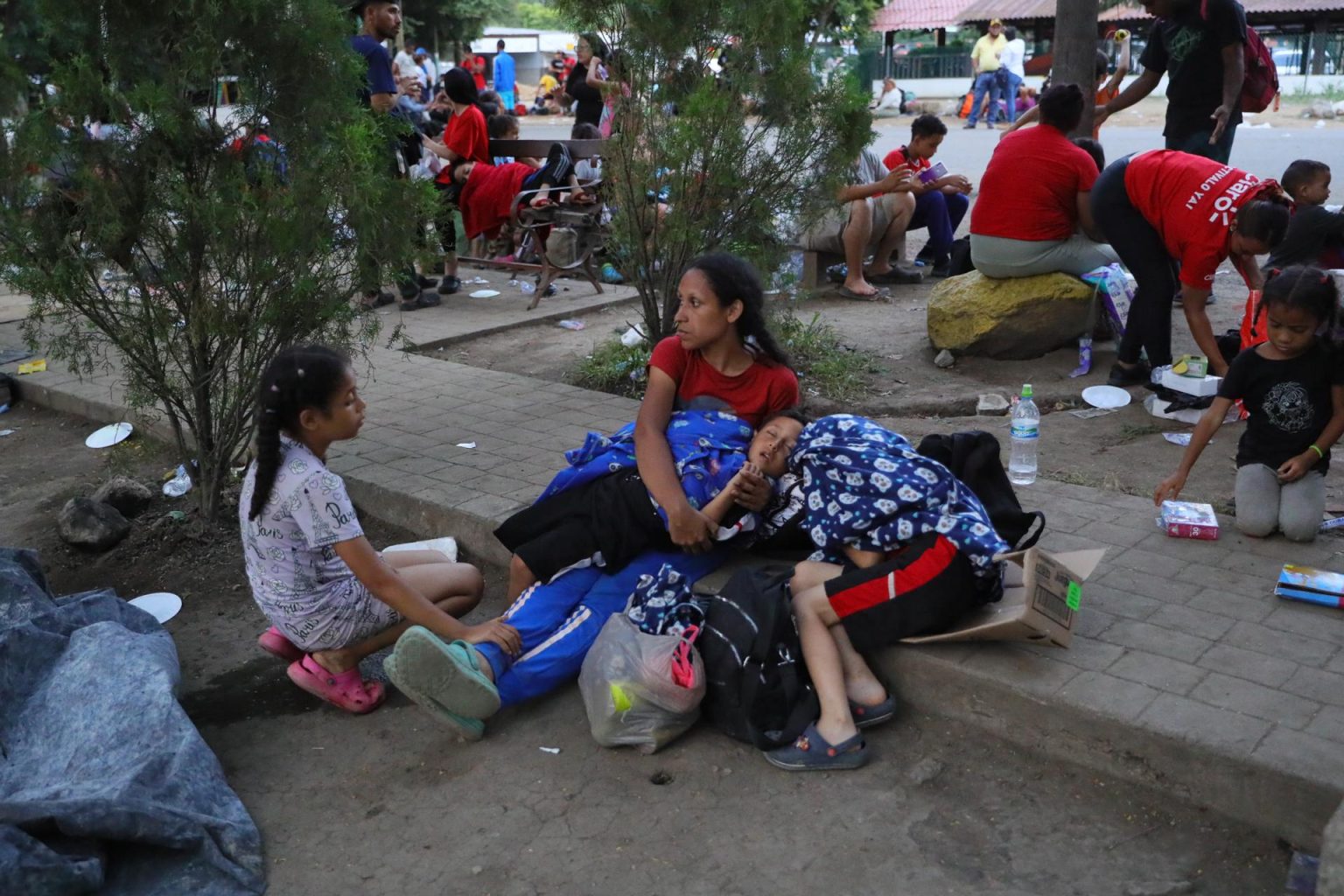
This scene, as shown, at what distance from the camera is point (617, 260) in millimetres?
6156

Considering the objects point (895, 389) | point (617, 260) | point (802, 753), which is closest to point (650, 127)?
point (617, 260)

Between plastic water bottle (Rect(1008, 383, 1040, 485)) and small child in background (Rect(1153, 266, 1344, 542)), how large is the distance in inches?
25.1

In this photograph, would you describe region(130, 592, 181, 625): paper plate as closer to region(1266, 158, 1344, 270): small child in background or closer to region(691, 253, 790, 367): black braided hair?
region(691, 253, 790, 367): black braided hair

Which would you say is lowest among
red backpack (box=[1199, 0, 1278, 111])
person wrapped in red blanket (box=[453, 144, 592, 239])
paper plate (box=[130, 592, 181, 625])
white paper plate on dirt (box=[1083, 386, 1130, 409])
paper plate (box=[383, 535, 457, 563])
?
paper plate (box=[130, 592, 181, 625])

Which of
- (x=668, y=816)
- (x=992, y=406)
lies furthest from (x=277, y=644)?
(x=992, y=406)

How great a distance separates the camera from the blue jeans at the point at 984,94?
2370 centimetres

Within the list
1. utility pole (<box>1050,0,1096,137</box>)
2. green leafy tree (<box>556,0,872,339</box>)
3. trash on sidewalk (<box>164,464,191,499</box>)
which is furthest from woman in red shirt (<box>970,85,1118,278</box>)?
trash on sidewalk (<box>164,464,191,499</box>)

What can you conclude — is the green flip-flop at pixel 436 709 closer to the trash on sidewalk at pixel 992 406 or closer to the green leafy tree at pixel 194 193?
the green leafy tree at pixel 194 193

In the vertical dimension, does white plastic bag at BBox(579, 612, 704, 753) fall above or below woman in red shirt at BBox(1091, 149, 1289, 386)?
below

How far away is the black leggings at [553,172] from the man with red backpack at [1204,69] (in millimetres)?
3841

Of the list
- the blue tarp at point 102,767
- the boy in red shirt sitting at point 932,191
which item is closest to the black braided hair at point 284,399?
the blue tarp at point 102,767

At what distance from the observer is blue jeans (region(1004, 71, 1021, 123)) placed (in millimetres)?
23844

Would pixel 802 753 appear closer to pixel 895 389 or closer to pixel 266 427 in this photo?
pixel 266 427

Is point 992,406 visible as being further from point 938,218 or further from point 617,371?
point 938,218
